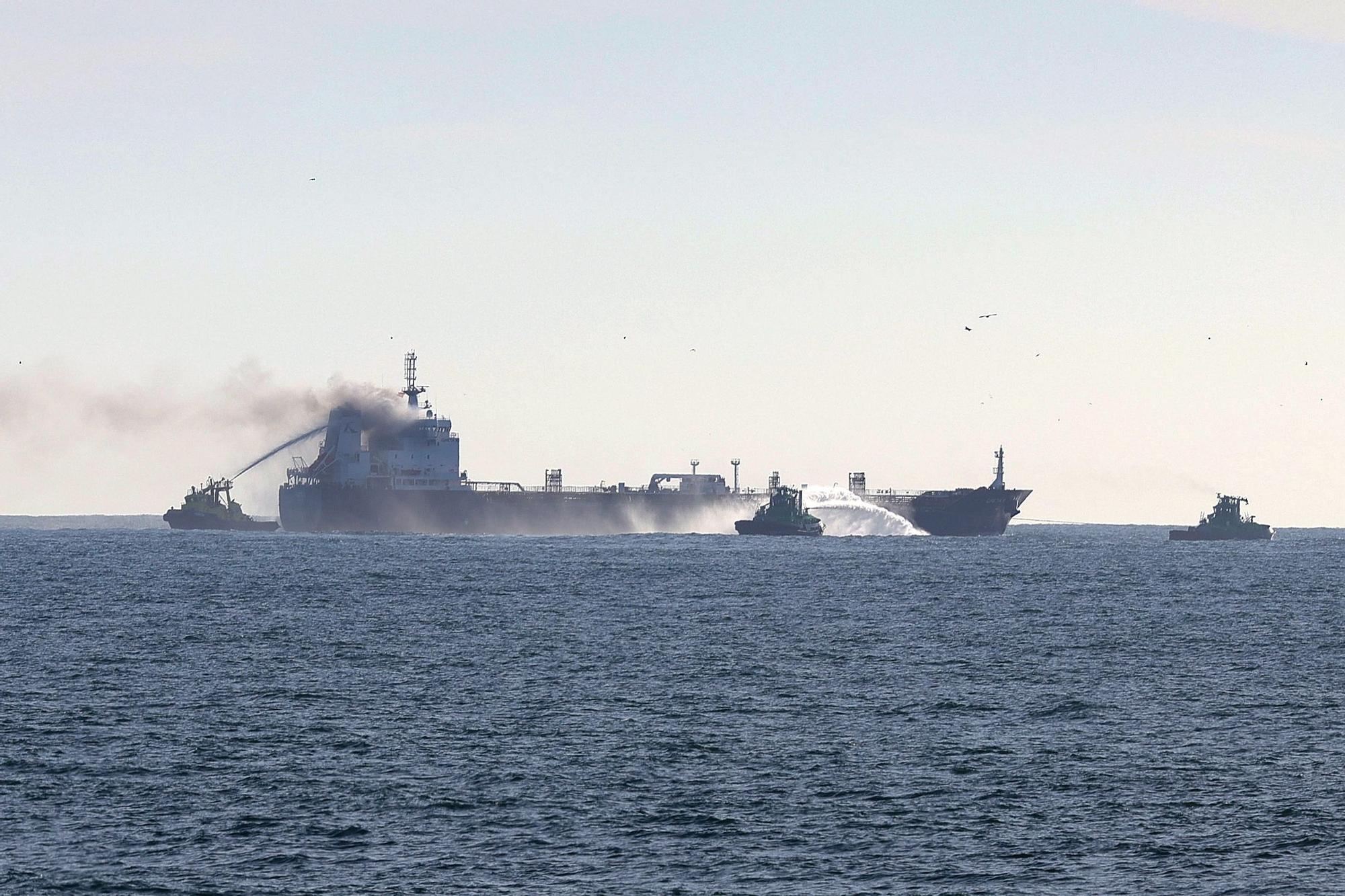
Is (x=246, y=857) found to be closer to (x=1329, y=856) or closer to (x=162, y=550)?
(x=1329, y=856)

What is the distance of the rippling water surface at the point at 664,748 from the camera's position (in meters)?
31.2

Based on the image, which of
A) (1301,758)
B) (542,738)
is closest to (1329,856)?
(1301,758)

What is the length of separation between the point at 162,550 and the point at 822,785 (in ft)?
478

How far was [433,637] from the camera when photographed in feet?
244

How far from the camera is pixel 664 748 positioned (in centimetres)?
4356

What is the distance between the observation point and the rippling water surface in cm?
3120

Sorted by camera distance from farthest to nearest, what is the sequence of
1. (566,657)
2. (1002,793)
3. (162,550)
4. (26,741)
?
(162,550)
(566,657)
(26,741)
(1002,793)

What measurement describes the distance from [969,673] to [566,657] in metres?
16.3

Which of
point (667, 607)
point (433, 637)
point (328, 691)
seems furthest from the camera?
point (667, 607)

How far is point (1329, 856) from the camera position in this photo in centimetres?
3206

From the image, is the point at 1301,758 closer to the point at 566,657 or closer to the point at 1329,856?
the point at 1329,856

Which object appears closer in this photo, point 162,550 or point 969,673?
point 969,673

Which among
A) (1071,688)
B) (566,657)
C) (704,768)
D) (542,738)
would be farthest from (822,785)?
(566,657)

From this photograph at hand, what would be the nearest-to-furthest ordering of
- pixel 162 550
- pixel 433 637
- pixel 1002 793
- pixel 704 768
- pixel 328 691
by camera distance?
pixel 1002 793
pixel 704 768
pixel 328 691
pixel 433 637
pixel 162 550
